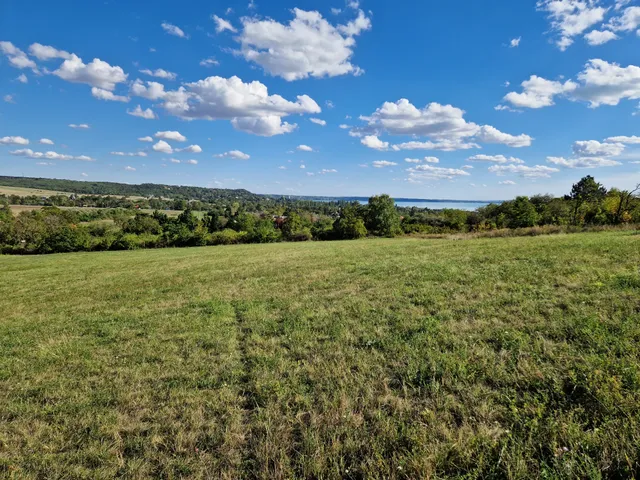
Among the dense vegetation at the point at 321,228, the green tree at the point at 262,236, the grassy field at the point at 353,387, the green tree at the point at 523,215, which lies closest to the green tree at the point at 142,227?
the dense vegetation at the point at 321,228

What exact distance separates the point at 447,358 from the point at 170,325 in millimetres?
7321

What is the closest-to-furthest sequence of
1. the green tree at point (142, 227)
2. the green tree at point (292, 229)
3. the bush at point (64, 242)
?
the bush at point (64, 242), the green tree at point (292, 229), the green tree at point (142, 227)

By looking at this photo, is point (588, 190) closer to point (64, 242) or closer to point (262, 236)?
point (262, 236)

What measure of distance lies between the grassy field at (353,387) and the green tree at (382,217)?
227 feet

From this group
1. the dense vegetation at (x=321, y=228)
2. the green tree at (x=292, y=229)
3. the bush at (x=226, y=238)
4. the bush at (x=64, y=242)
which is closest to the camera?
the bush at (x=64, y=242)

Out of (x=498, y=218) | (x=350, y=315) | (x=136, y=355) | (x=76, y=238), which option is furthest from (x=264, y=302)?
(x=498, y=218)

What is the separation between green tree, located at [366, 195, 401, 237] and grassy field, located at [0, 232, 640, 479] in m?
69.2

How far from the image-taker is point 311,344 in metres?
6.42

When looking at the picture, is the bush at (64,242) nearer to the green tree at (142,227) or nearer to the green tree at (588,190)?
the green tree at (142,227)

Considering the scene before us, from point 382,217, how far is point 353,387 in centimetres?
7622

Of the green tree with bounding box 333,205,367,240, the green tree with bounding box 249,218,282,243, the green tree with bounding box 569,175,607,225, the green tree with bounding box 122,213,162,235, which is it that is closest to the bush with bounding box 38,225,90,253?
the green tree with bounding box 122,213,162,235

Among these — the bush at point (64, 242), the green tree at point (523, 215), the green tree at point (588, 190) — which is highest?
the green tree at point (588, 190)

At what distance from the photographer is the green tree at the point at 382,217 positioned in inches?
3081

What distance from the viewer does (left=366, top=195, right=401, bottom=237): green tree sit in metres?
78.2
